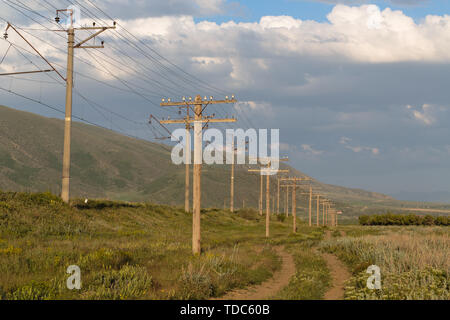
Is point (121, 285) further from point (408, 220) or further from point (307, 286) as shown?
point (408, 220)

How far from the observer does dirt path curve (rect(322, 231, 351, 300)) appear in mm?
16469

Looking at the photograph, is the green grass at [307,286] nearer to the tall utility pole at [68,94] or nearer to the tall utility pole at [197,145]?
the tall utility pole at [197,145]

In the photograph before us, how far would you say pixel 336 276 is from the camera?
21688 millimetres

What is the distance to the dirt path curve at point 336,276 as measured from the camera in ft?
54.0

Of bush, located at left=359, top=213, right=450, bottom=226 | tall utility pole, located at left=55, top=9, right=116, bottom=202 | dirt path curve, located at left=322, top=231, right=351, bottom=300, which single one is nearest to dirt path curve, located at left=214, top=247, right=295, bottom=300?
dirt path curve, located at left=322, top=231, right=351, bottom=300

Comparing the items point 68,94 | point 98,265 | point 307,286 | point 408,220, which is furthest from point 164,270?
point 408,220

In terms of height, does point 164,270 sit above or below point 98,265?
below

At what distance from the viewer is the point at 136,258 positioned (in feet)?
70.2

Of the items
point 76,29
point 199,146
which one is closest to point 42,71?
point 76,29
